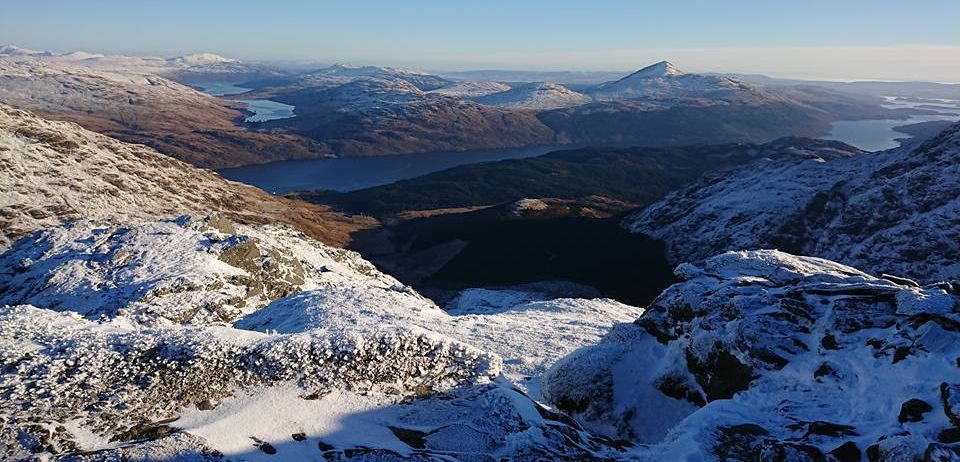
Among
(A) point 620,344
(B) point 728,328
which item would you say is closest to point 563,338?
(A) point 620,344

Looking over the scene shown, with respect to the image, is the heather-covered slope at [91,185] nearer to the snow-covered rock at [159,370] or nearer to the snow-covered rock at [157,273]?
the snow-covered rock at [157,273]

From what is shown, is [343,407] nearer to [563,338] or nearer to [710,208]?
[563,338]

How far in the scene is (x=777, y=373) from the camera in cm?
2023

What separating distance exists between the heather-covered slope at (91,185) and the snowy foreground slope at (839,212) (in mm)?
72848

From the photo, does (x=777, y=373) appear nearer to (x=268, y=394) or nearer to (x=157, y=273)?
(x=268, y=394)

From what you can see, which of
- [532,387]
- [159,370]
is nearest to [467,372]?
[532,387]

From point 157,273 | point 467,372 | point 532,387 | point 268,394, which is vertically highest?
point 268,394

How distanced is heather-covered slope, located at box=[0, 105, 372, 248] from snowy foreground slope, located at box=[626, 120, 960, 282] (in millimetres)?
72848

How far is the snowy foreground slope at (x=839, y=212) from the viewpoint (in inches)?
2945

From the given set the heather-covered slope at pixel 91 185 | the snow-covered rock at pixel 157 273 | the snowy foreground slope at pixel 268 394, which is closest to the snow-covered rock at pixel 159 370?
the snowy foreground slope at pixel 268 394

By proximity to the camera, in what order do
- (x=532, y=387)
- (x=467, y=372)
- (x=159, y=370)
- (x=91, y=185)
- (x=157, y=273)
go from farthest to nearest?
(x=91, y=185), (x=157, y=273), (x=532, y=387), (x=467, y=372), (x=159, y=370)

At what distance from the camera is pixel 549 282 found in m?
86.6

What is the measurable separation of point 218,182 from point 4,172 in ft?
138

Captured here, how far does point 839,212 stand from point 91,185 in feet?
392
